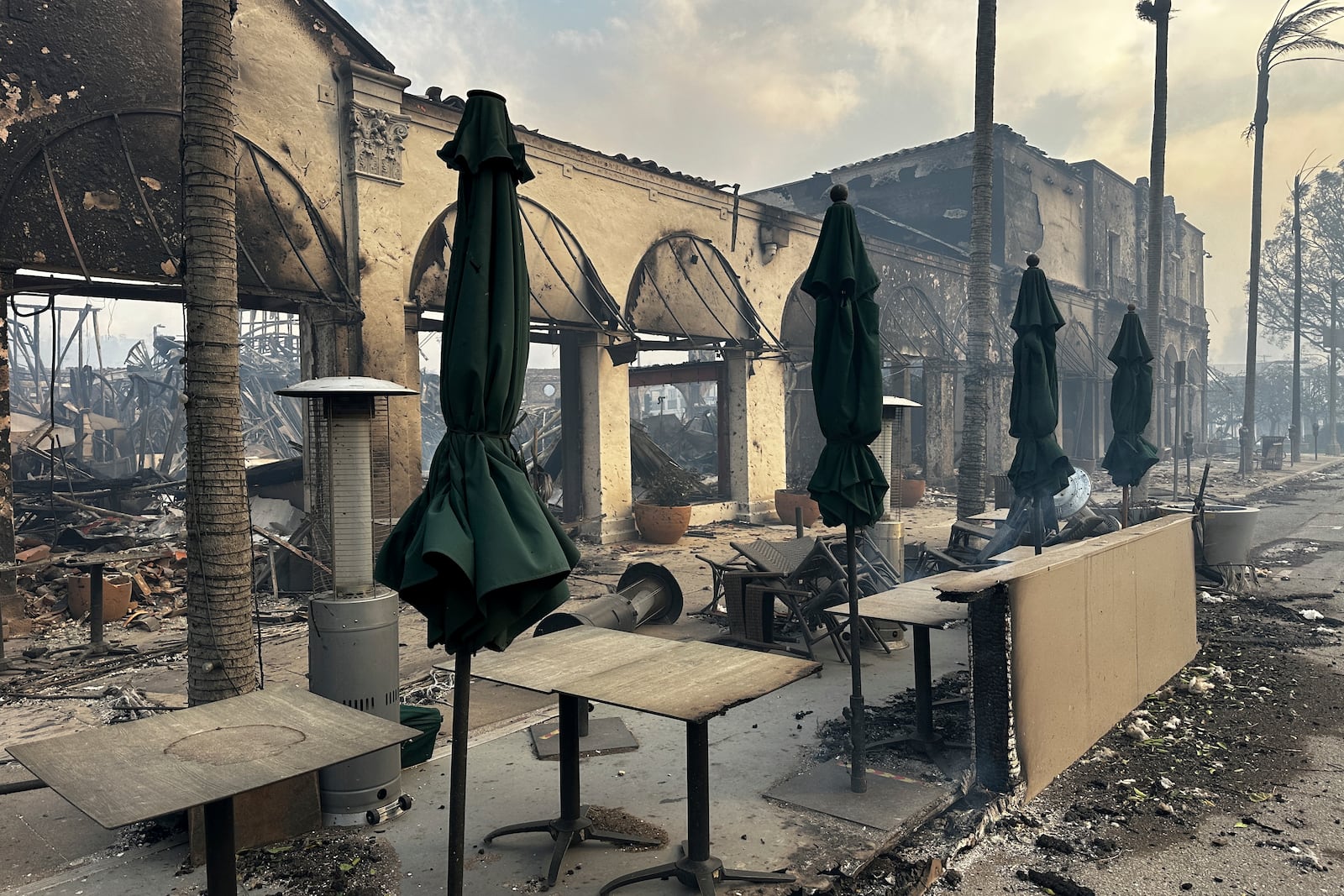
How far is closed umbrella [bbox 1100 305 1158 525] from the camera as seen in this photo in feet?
34.4

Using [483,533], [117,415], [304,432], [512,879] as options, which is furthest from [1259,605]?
[117,415]

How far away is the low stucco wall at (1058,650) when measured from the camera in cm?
470

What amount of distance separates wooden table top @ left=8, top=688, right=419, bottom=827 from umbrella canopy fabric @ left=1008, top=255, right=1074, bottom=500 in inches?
263

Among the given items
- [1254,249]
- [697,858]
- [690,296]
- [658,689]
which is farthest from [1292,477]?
[658,689]

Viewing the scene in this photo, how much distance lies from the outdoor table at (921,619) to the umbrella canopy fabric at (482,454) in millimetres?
2768

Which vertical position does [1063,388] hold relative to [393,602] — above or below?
above

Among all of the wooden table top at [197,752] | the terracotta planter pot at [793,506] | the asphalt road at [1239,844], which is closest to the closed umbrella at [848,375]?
the asphalt road at [1239,844]

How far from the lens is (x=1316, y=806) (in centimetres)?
473

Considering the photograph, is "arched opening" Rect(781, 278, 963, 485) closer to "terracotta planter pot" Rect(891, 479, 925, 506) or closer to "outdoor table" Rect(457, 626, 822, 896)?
"terracotta planter pot" Rect(891, 479, 925, 506)

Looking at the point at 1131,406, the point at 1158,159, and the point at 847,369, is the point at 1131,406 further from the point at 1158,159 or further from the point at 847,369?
the point at 1158,159

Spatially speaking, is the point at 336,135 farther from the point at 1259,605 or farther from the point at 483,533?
the point at 1259,605

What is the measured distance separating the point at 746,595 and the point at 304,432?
6566 mm

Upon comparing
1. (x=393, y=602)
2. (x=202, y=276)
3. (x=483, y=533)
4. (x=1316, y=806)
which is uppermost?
(x=202, y=276)

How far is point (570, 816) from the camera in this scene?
167 inches
